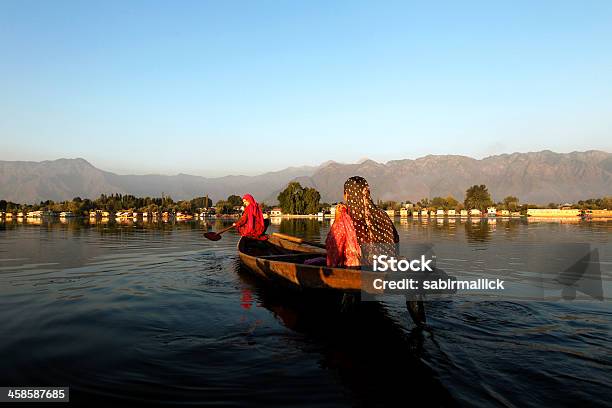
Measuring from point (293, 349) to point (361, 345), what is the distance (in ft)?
4.17

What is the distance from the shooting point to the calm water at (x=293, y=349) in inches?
198

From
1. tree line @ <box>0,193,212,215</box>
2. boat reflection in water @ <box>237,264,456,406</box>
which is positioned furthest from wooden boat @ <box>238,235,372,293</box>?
tree line @ <box>0,193,212,215</box>

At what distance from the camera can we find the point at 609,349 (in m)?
6.43

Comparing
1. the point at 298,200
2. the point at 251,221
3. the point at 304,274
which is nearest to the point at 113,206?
the point at 298,200

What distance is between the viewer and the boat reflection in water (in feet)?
16.8

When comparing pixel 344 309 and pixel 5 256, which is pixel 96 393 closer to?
pixel 344 309

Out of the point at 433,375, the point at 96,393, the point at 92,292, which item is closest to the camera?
the point at 96,393

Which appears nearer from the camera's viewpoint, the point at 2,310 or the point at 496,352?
the point at 496,352

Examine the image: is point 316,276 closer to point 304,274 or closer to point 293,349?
point 304,274

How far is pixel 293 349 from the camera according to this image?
664 cm

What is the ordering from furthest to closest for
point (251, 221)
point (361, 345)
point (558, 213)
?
point (558, 213)
point (251, 221)
point (361, 345)

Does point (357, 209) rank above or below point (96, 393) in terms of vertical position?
above

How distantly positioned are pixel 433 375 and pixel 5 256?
22401 millimetres

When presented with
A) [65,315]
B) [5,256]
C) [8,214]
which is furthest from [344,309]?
[8,214]
